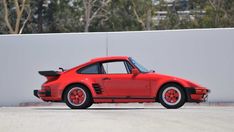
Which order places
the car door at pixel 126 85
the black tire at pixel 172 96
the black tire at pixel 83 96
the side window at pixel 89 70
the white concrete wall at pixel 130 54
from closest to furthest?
the black tire at pixel 172 96
the car door at pixel 126 85
the black tire at pixel 83 96
the side window at pixel 89 70
the white concrete wall at pixel 130 54

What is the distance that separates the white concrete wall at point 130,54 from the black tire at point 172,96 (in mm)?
4023

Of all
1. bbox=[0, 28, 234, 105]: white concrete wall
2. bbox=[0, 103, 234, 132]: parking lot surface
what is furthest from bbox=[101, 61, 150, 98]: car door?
bbox=[0, 28, 234, 105]: white concrete wall

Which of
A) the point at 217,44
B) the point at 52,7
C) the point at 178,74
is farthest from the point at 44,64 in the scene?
the point at 52,7

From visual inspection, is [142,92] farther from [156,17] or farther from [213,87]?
[156,17]

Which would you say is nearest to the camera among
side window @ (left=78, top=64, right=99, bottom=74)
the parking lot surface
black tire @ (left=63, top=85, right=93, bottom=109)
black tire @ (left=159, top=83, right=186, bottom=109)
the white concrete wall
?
the parking lot surface

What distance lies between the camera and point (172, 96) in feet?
47.1

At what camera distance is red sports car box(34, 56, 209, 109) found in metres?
14.3

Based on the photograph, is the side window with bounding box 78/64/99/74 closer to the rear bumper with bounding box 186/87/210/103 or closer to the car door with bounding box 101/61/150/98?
the car door with bounding box 101/61/150/98

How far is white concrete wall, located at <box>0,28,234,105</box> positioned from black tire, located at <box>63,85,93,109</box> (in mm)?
4137

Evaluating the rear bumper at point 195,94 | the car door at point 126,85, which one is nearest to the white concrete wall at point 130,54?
the rear bumper at point 195,94

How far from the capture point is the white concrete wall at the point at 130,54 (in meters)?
18.1

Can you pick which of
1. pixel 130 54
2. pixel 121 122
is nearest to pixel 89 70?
pixel 130 54

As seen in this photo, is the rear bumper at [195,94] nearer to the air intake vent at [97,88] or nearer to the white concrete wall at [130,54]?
the air intake vent at [97,88]

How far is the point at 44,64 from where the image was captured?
19.0m
